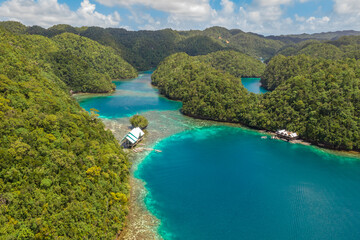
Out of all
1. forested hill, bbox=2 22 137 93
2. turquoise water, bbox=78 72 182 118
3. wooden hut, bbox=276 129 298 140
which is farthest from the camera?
forested hill, bbox=2 22 137 93

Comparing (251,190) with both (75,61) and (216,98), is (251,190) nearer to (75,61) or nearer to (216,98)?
(216,98)

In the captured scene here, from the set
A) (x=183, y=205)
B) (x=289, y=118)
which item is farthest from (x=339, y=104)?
(x=183, y=205)

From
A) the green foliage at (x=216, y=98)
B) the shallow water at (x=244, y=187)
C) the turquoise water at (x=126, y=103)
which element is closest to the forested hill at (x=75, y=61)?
the turquoise water at (x=126, y=103)

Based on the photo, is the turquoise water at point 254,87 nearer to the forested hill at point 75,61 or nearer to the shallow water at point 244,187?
the shallow water at point 244,187

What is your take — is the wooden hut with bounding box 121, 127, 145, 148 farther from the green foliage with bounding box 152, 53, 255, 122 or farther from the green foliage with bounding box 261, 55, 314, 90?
the green foliage with bounding box 261, 55, 314, 90

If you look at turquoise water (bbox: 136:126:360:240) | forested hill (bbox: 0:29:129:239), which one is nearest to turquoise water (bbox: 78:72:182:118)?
turquoise water (bbox: 136:126:360:240)
